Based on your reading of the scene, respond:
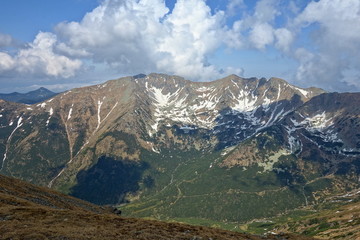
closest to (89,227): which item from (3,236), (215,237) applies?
(3,236)

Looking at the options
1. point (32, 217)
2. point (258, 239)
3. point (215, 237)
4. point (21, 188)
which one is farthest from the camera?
point (21, 188)

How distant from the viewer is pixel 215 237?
2896 inches

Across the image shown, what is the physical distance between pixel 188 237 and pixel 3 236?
37.4 metres

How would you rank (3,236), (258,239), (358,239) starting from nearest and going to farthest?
(3,236) < (258,239) < (358,239)

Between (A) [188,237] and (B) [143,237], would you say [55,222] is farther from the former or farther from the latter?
(A) [188,237]

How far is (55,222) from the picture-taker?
218 ft

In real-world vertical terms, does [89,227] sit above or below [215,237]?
above

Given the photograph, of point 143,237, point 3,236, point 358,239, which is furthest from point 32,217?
point 358,239

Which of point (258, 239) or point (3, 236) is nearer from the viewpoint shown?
point (3, 236)

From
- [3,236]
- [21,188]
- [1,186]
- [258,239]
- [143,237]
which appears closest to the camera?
[3,236]

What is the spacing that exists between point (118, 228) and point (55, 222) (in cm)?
1393

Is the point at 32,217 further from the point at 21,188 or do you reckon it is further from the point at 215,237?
the point at 21,188

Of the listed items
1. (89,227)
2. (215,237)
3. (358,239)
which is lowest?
(358,239)

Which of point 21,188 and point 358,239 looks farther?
point 358,239
